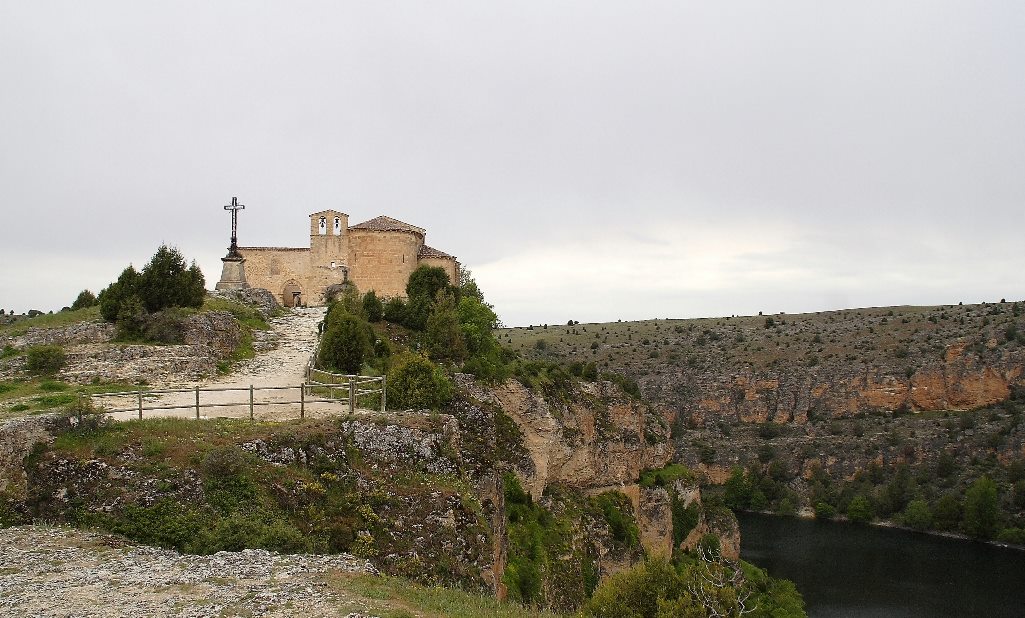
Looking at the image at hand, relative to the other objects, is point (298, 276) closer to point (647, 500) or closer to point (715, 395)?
point (647, 500)

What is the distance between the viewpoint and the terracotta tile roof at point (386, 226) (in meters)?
31.7

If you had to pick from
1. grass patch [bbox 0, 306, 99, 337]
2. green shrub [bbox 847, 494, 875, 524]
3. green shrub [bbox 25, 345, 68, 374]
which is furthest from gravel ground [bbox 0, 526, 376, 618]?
green shrub [bbox 847, 494, 875, 524]

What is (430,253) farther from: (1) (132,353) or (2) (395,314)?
(1) (132,353)

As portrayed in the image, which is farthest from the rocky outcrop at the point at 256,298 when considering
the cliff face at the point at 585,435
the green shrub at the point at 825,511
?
the green shrub at the point at 825,511

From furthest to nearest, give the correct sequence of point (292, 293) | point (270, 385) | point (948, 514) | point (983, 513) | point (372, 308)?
point (948, 514) → point (983, 513) → point (292, 293) → point (372, 308) → point (270, 385)

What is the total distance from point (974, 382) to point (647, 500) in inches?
2141

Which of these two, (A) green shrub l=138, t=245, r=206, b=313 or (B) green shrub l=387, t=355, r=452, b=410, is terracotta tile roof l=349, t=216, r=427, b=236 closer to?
(A) green shrub l=138, t=245, r=206, b=313

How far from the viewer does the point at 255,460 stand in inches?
498

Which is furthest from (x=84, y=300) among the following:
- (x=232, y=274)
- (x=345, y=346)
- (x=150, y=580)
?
(x=150, y=580)

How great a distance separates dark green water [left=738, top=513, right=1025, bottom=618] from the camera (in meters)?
41.8

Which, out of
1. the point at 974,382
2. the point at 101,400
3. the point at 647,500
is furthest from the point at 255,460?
the point at 974,382

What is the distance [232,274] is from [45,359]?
1203 centimetres

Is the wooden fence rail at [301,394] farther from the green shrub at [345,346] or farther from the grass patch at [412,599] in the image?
the grass patch at [412,599]

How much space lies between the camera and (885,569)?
49.6 meters
